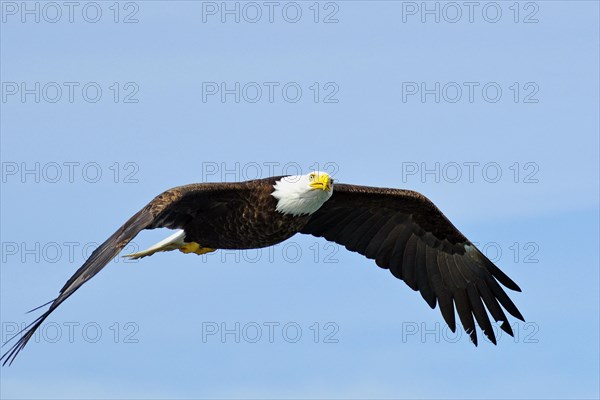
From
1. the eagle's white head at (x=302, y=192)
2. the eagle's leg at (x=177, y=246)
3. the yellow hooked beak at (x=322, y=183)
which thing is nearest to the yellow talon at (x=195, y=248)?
the eagle's leg at (x=177, y=246)

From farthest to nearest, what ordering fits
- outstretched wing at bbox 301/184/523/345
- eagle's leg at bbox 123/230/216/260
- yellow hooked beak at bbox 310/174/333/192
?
outstretched wing at bbox 301/184/523/345 → eagle's leg at bbox 123/230/216/260 → yellow hooked beak at bbox 310/174/333/192

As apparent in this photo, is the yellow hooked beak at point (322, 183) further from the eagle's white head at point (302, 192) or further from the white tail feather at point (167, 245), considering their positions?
the white tail feather at point (167, 245)

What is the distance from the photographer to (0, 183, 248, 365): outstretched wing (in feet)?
45.8

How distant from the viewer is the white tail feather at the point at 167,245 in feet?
55.5

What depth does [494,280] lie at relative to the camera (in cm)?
1848

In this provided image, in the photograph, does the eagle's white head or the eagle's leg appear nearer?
the eagle's white head

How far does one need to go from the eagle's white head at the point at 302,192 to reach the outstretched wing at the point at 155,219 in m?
0.43

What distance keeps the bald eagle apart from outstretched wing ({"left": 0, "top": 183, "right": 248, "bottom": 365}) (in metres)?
0.01

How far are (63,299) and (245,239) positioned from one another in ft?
9.79

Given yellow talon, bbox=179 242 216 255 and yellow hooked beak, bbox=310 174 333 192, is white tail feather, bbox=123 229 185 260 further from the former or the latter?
yellow hooked beak, bbox=310 174 333 192

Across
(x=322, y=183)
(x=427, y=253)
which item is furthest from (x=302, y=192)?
(x=427, y=253)

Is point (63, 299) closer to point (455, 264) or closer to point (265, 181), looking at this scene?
point (265, 181)

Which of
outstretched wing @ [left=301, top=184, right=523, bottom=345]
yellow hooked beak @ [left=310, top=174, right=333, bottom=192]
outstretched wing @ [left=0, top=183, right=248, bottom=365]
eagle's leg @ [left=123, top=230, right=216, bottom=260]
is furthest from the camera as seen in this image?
outstretched wing @ [left=301, top=184, right=523, bottom=345]

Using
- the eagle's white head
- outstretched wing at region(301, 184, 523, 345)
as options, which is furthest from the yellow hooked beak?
outstretched wing at region(301, 184, 523, 345)
